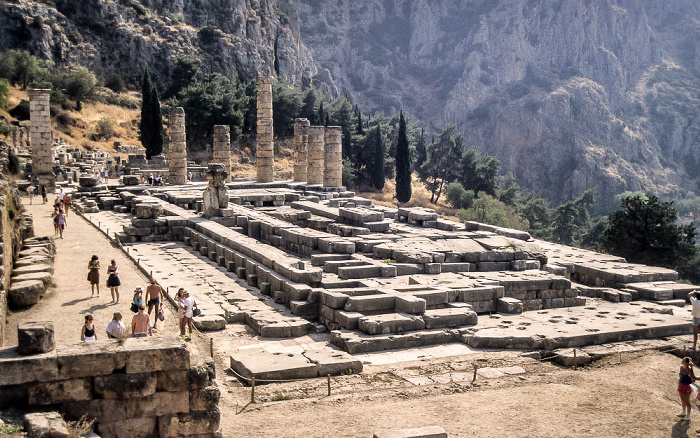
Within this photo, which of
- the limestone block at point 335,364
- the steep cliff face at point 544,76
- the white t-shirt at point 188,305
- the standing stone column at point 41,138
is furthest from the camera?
the steep cliff face at point 544,76

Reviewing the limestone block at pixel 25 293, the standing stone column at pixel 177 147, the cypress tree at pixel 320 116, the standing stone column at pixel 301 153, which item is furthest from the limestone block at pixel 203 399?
the cypress tree at pixel 320 116

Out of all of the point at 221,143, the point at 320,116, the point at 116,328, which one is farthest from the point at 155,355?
the point at 320,116

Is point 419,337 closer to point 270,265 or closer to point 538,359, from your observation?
point 538,359

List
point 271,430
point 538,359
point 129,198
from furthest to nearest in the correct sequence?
1. point 129,198
2. point 538,359
3. point 271,430

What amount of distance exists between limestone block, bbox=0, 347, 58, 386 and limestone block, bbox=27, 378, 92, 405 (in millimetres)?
94

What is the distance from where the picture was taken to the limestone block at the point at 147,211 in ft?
80.3

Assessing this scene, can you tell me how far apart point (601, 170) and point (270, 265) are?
88.4 meters

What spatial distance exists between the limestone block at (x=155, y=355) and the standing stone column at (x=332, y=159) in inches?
1125

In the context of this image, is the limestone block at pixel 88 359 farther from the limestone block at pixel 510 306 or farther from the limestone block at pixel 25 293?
the limestone block at pixel 510 306

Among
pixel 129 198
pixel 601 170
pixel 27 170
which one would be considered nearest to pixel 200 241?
pixel 129 198

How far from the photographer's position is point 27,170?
120 ft

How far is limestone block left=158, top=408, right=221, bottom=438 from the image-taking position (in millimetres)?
8945

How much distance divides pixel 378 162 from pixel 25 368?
4790 centimetres

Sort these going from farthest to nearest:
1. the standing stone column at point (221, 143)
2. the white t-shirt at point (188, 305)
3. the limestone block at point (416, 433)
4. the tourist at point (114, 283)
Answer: the standing stone column at point (221, 143) → the tourist at point (114, 283) → the white t-shirt at point (188, 305) → the limestone block at point (416, 433)
